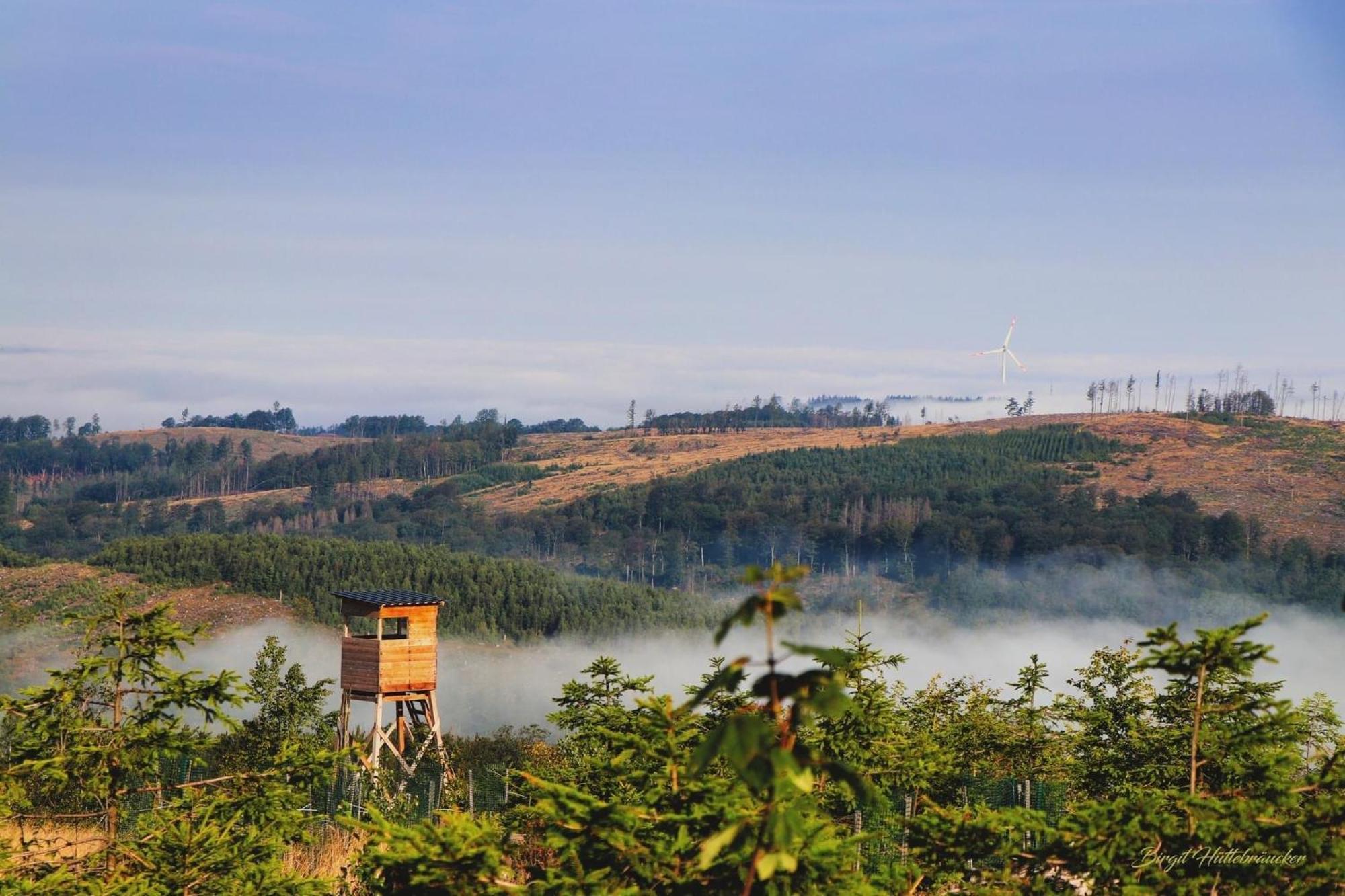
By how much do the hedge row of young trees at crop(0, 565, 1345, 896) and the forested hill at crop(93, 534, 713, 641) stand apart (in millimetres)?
87302

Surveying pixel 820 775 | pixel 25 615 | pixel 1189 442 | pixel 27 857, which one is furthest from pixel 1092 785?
pixel 1189 442

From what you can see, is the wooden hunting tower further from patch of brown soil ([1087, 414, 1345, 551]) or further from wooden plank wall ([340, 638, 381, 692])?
patch of brown soil ([1087, 414, 1345, 551])

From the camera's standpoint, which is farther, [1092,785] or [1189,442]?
[1189,442]

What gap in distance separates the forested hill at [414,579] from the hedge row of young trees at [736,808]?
8730 cm

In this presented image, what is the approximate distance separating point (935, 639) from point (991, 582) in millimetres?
16109

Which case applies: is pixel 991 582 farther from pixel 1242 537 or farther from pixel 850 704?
pixel 850 704

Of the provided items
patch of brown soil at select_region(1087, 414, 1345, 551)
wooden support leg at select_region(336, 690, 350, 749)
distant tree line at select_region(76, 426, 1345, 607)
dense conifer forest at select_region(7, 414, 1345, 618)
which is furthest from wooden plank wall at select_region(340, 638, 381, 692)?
patch of brown soil at select_region(1087, 414, 1345, 551)

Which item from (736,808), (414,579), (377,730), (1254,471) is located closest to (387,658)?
(377,730)

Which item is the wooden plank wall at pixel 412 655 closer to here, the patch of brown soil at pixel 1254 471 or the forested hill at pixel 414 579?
the forested hill at pixel 414 579

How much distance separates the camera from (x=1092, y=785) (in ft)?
78.7

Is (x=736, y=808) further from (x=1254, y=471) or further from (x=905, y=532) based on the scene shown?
(x=1254, y=471)

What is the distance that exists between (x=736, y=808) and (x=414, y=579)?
10447 centimetres

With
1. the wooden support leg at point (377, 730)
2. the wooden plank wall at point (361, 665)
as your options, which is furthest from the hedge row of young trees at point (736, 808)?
the wooden plank wall at point (361, 665)

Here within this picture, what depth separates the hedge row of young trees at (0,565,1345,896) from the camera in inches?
258
